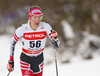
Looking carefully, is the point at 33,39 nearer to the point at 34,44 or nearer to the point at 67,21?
the point at 34,44

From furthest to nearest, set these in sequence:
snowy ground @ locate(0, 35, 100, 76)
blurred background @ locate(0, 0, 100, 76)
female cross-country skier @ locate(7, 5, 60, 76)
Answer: blurred background @ locate(0, 0, 100, 76)
snowy ground @ locate(0, 35, 100, 76)
female cross-country skier @ locate(7, 5, 60, 76)

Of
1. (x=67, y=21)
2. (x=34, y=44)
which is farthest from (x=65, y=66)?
(x=34, y=44)

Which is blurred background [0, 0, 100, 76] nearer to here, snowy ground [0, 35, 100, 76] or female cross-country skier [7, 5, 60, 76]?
snowy ground [0, 35, 100, 76]

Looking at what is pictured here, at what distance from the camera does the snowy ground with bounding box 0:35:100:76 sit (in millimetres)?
6145

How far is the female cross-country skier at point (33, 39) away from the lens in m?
2.93

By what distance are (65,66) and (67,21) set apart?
2054mm

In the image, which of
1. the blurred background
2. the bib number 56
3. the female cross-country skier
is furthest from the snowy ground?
the bib number 56

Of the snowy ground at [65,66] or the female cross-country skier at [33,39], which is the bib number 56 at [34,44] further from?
the snowy ground at [65,66]

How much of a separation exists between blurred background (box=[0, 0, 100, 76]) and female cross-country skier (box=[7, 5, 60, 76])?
14.1ft

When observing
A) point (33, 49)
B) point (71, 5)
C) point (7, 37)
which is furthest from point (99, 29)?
point (33, 49)

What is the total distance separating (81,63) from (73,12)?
2.31 metres

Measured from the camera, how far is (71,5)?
8.12 metres

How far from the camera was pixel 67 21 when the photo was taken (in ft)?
26.2

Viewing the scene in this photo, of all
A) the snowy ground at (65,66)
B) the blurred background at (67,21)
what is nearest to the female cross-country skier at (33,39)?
the snowy ground at (65,66)
